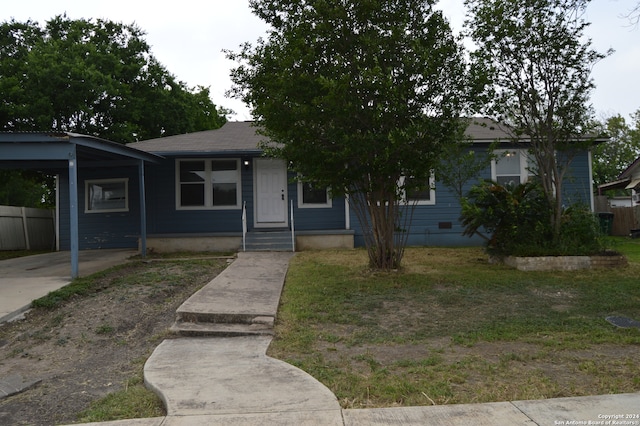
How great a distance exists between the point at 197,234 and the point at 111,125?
10.3 meters

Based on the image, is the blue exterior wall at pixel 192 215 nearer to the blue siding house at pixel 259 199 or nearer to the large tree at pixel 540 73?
the blue siding house at pixel 259 199

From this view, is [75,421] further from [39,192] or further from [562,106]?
[39,192]

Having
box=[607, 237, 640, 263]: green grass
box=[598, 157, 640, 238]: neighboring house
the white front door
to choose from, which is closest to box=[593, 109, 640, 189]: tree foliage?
box=[598, 157, 640, 238]: neighboring house

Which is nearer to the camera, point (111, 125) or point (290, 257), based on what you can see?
point (290, 257)

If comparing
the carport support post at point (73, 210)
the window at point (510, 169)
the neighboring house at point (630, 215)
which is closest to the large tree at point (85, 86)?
the carport support post at point (73, 210)

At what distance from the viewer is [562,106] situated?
917 cm

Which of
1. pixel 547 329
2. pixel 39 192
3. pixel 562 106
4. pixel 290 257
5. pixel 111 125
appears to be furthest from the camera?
pixel 39 192

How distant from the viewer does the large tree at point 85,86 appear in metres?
18.0

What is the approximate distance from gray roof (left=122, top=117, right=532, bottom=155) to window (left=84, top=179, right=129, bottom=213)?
4.22ft

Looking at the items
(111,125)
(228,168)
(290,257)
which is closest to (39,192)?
(111,125)

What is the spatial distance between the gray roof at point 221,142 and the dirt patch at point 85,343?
206 inches

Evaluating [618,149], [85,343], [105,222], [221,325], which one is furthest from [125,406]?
[618,149]

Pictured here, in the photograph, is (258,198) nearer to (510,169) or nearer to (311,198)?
(311,198)

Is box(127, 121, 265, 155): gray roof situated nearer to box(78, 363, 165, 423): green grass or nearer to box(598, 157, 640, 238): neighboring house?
box(78, 363, 165, 423): green grass
